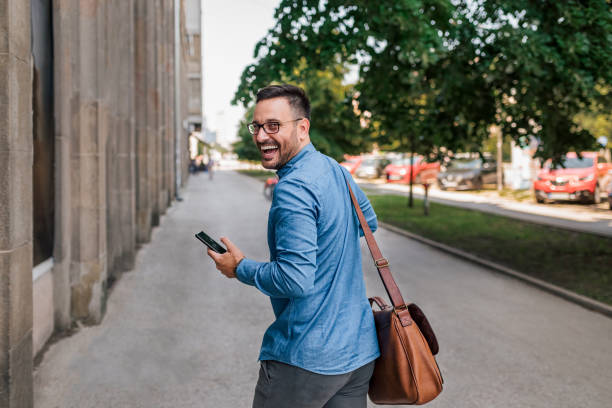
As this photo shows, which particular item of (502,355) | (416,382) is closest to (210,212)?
(502,355)

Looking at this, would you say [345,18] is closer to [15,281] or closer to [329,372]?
[15,281]

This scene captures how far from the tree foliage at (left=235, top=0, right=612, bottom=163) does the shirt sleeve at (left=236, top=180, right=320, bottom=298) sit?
638 centimetres

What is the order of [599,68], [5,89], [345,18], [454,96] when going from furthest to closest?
[454,96] → [345,18] → [599,68] → [5,89]

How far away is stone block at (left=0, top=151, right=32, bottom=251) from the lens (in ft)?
11.2

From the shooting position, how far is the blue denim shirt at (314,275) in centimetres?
191

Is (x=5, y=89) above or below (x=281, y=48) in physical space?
below

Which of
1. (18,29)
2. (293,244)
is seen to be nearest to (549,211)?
(18,29)

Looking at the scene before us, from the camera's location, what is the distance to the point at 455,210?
65.2 feet

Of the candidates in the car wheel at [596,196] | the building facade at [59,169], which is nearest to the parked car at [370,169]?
the car wheel at [596,196]

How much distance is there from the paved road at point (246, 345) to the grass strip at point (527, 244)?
788mm

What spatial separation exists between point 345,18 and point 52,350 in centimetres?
642

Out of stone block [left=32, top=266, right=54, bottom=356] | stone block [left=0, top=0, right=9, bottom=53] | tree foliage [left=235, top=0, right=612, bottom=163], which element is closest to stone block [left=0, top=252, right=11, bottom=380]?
stone block [left=0, top=0, right=9, bottom=53]

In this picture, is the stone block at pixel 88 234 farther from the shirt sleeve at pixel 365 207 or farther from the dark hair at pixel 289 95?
the dark hair at pixel 289 95

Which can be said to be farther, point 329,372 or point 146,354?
point 146,354
